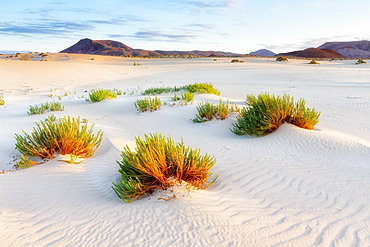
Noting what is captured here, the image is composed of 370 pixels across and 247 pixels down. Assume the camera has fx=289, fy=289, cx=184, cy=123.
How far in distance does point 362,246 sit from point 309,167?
1.83 m

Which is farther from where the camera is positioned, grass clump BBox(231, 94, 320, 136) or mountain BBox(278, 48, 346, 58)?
mountain BBox(278, 48, 346, 58)

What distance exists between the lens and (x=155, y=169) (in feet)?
11.0

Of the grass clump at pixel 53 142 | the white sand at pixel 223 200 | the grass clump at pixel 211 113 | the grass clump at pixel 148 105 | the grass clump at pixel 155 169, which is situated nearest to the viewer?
the white sand at pixel 223 200

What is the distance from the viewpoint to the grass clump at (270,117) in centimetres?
588

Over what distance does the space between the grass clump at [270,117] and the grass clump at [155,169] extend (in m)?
2.44

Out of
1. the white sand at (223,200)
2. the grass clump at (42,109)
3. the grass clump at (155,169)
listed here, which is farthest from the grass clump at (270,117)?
the grass clump at (42,109)

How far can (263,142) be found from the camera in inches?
217

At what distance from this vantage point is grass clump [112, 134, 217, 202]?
11.0 ft

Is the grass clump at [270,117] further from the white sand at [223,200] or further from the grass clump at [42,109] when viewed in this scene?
the grass clump at [42,109]

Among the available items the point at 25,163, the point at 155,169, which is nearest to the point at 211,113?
the point at 155,169

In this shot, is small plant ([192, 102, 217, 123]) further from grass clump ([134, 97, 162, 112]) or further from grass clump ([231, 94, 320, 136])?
grass clump ([134, 97, 162, 112])

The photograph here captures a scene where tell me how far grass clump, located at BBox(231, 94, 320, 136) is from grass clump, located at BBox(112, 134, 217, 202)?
244 centimetres

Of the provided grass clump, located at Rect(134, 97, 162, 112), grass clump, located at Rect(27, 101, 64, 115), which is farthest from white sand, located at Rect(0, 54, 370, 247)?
grass clump, located at Rect(27, 101, 64, 115)

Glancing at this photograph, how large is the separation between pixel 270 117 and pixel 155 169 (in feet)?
11.0
